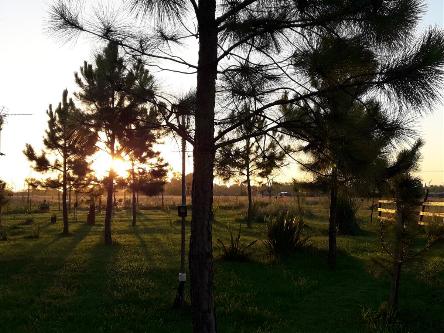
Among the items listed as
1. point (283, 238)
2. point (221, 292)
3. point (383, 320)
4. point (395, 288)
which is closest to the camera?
point (383, 320)

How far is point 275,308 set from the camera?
301 inches

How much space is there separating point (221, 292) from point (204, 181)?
4600 mm

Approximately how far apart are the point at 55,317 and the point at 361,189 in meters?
5.08

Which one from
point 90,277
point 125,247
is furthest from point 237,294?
point 125,247

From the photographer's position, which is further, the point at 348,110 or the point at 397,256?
the point at 397,256

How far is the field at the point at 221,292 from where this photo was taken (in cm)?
676

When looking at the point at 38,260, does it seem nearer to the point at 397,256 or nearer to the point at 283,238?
the point at 283,238

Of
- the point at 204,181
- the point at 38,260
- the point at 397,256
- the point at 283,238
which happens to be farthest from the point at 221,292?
the point at 38,260

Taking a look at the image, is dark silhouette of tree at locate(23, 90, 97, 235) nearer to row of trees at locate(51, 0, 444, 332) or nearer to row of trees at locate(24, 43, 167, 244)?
row of trees at locate(24, 43, 167, 244)

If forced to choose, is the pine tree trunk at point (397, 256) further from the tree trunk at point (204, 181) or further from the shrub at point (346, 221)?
the shrub at point (346, 221)

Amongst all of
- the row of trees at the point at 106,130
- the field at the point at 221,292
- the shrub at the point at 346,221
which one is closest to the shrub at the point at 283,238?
the field at the point at 221,292

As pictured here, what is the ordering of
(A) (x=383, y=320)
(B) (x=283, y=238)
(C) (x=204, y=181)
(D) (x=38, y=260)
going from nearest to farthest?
(C) (x=204, y=181), (A) (x=383, y=320), (D) (x=38, y=260), (B) (x=283, y=238)

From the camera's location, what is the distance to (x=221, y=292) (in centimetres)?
845

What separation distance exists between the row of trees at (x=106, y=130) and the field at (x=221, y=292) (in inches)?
100
